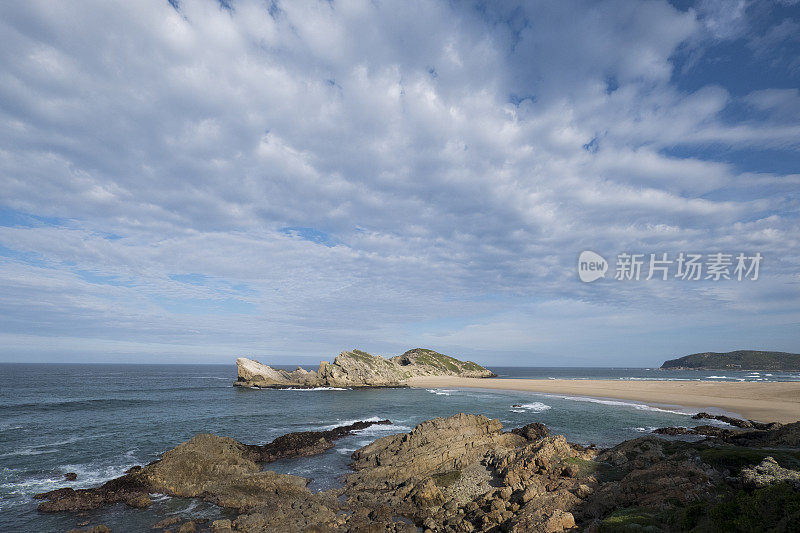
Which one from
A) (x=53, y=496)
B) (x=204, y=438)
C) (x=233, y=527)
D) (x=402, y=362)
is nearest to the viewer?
(x=233, y=527)

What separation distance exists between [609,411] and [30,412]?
281 feet

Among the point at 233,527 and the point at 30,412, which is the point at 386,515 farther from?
the point at 30,412

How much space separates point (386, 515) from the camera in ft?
67.7

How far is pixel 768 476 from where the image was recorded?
1502 centimetres

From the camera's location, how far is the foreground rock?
15.3 metres

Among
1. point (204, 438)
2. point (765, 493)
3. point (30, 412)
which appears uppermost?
point (765, 493)

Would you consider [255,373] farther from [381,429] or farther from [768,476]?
[768,476]

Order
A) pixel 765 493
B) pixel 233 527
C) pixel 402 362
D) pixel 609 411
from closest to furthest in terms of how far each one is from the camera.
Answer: pixel 765 493
pixel 233 527
pixel 609 411
pixel 402 362

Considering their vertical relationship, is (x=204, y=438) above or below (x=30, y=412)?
above

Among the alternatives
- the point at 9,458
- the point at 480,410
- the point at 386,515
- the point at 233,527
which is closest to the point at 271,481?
the point at 233,527

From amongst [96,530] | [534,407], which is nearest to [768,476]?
[96,530]

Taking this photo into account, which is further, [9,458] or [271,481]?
[9,458]

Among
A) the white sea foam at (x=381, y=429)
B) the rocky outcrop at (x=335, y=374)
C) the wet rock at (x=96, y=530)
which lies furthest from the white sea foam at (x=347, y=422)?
the rocky outcrop at (x=335, y=374)

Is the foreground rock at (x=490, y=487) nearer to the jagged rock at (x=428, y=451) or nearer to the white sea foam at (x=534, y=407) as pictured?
the jagged rock at (x=428, y=451)
